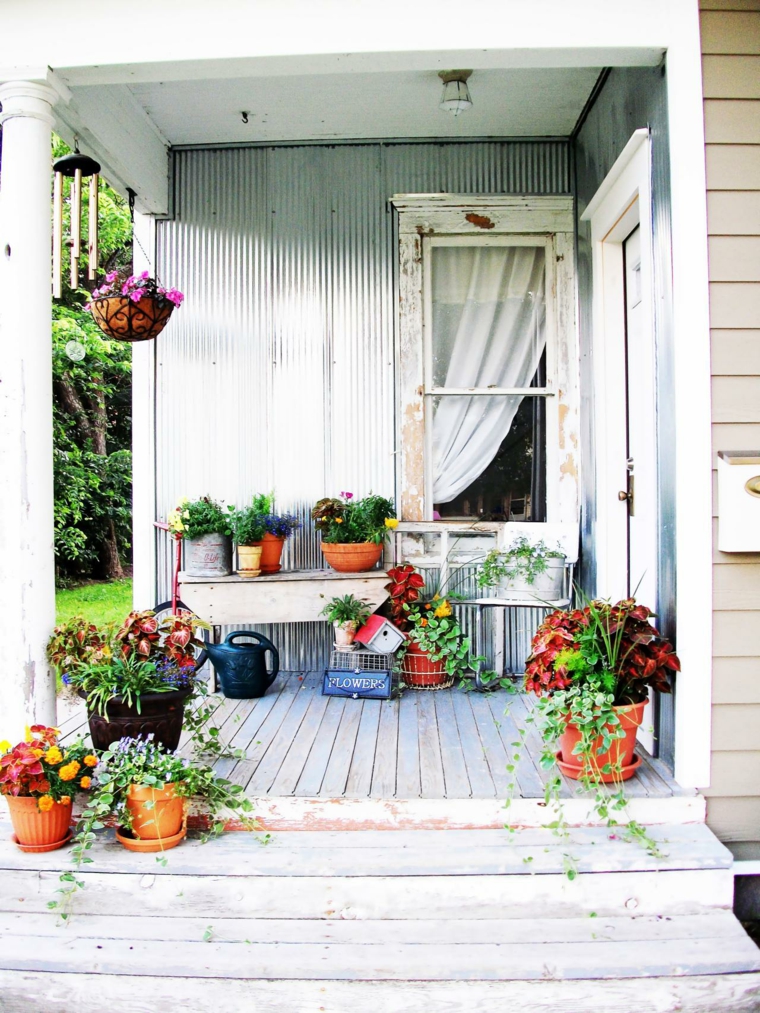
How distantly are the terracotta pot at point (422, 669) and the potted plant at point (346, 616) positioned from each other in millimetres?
277

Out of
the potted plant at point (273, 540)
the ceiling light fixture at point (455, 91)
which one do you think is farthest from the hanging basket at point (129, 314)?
the ceiling light fixture at point (455, 91)

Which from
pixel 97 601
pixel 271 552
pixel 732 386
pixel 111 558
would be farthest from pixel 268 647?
pixel 111 558

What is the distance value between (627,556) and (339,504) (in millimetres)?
1438

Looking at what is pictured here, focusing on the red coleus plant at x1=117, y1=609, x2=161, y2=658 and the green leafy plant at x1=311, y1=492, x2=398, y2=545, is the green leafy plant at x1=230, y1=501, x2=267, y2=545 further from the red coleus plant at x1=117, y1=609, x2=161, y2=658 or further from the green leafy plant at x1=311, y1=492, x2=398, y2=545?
the red coleus plant at x1=117, y1=609, x2=161, y2=658

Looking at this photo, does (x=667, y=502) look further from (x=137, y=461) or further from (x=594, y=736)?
(x=137, y=461)

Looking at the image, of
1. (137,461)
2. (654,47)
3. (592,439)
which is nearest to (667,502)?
(592,439)

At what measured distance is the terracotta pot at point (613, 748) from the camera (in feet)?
8.46

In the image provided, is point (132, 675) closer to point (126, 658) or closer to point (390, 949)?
point (126, 658)

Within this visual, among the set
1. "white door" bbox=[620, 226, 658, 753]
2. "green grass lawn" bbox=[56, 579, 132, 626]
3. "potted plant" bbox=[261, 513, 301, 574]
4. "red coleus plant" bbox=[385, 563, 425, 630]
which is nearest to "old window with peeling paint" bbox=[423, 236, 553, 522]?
"red coleus plant" bbox=[385, 563, 425, 630]

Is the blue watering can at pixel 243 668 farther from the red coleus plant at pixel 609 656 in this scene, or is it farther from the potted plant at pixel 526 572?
the red coleus plant at pixel 609 656

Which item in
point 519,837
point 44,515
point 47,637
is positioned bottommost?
point 519,837

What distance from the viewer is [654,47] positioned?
2.61m

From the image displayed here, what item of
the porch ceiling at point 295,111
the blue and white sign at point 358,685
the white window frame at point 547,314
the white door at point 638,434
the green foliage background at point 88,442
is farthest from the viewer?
the green foliage background at point 88,442

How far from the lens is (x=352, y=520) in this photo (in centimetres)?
404
